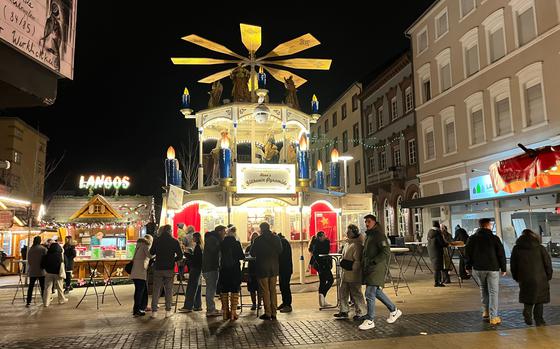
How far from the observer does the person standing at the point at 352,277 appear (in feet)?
27.4

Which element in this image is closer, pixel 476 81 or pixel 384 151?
pixel 476 81

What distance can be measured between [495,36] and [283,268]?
1774 centimetres

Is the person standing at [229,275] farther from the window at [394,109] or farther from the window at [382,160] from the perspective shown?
the window at [382,160]

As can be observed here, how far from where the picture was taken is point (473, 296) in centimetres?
1099

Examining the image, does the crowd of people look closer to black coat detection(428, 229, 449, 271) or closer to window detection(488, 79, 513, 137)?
black coat detection(428, 229, 449, 271)

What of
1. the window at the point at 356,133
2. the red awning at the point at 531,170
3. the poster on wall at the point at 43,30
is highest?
the window at the point at 356,133

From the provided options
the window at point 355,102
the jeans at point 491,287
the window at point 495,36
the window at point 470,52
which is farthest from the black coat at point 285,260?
the window at point 355,102

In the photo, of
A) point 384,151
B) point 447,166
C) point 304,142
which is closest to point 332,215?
point 304,142

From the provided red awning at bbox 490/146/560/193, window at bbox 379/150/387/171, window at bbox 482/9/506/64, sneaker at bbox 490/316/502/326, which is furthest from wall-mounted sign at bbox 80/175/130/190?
sneaker at bbox 490/316/502/326

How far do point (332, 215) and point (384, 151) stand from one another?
19.0m

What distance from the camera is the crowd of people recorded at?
25.0 feet

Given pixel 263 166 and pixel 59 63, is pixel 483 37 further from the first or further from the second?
pixel 59 63

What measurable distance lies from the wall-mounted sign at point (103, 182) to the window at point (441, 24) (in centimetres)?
2630

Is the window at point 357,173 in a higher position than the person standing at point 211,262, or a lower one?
higher
